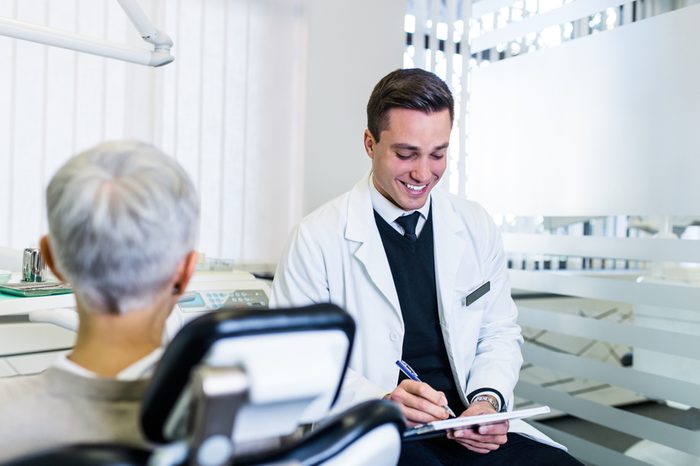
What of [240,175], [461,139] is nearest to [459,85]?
[461,139]

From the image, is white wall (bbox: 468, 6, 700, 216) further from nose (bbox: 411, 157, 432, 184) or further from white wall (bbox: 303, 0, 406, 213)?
nose (bbox: 411, 157, 432, 184)

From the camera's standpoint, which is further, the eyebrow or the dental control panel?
the dental control panel

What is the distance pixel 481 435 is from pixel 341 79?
5.86 ft

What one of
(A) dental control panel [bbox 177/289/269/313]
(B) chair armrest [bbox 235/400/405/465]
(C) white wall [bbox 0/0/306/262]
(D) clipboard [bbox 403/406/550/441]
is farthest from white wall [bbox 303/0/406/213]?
(B) chair armrest [bbox 235/400/405/465]

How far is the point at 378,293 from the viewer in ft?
5.57

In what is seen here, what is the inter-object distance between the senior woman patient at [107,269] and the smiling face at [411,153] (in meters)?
0.98

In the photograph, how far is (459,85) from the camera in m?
3.03

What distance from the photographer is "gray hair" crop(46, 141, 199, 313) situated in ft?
2.35

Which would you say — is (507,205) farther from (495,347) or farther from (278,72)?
(278,72)

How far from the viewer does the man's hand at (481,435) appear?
1.45 m

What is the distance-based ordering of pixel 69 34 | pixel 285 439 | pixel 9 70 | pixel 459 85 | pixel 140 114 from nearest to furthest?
pixel 285 439 < pixel 69 34 < pixel 9 70 < pixel 140 114 < pixel 459 85

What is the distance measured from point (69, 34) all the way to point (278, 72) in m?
1.21

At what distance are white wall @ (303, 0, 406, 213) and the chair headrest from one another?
7.20 ft

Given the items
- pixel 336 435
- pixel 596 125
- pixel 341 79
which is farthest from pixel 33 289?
pixel 596 125
